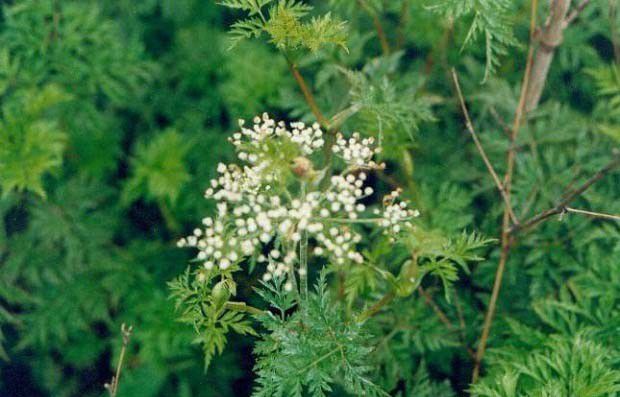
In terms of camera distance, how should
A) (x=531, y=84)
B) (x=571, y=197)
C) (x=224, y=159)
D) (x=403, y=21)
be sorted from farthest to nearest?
(x=224, y=159)
(x=403, y=21)
(x=531, y=84)
(x=571, y=197)

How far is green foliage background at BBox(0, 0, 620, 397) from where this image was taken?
2.27 meters

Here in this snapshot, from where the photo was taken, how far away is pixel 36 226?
2.80m

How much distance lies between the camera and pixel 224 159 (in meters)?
3.04

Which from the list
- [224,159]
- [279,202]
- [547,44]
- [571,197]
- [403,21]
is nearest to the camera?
[279,202]

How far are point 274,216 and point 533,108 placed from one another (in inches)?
61.3

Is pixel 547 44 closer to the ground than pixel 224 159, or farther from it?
farther from it

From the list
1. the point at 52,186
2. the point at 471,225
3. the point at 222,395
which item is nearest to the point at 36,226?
the point at 52,186

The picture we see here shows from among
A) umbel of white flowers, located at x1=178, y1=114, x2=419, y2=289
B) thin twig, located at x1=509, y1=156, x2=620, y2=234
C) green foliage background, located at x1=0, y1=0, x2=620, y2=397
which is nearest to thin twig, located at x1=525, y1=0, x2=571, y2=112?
green foliage background, located at x1=0, y1=0, x2=620, y2=397

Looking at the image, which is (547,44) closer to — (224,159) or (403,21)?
(403,21)

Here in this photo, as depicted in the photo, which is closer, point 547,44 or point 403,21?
point 547,44

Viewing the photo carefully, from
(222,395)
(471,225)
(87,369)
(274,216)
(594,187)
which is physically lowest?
(87,369)

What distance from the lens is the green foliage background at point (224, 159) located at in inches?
89.3

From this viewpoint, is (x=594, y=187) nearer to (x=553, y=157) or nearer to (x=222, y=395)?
(x=553, y=157)

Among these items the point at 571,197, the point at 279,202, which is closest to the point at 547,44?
the point at 571,197
